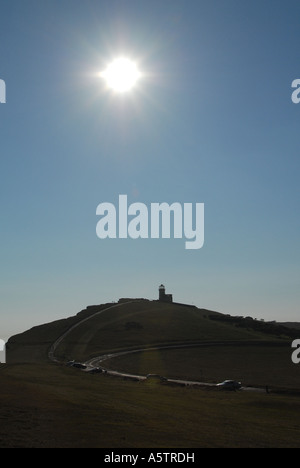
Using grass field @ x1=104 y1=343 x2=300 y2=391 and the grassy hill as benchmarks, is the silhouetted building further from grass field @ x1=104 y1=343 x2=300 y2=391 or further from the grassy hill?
grass field @ x1=104 y1=343 x2=300 y2=391

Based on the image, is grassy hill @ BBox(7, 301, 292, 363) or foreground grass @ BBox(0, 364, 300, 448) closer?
foreground grass @ BBox(0, 364, 300, 448)

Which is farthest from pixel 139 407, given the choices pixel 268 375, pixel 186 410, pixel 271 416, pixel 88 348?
pixel 88 348

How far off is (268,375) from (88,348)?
40136mm

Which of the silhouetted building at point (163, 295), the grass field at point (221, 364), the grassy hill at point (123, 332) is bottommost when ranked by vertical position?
the grass field at point (221, 364)

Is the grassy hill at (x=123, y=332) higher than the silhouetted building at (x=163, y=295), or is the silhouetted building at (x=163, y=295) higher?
the silhouetted building at (x=163, y=295)

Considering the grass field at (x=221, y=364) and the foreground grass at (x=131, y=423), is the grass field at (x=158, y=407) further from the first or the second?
the grass field at (x=221, y=364)

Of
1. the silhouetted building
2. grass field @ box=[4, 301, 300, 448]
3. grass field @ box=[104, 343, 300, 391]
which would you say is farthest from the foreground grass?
the silhouetted building

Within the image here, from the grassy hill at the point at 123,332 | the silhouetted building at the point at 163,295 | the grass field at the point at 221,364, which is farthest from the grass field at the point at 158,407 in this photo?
the silhouetted building at the point at 163,295

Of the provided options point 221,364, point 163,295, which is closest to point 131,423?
point 221,364

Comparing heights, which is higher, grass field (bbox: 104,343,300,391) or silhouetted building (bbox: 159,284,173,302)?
silhouetted building (bbox: 159,284,173,302)

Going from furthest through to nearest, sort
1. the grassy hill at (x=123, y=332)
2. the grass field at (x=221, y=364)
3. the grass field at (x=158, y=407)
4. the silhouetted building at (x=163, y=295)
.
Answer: the silhouetted building at (x=163, y=295) → the grassy hill at (x=123, y=332) → the grass field at (x=221, y=364) → the grass field at (x=158, y=407)

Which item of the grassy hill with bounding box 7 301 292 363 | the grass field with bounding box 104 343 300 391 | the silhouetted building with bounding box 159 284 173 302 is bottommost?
the grass field with bounding box 104 343 300 391
